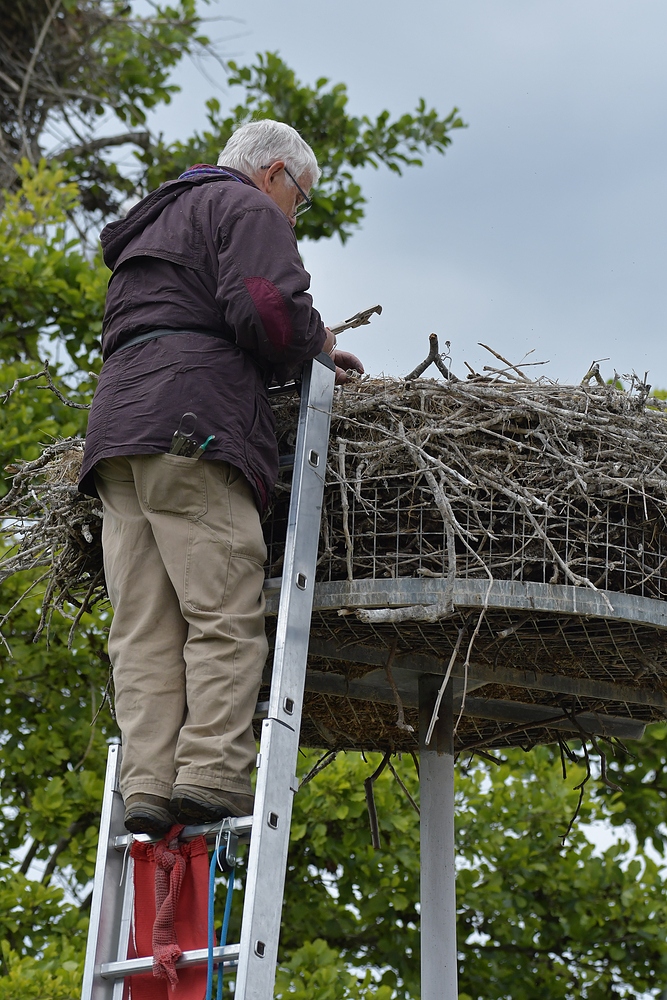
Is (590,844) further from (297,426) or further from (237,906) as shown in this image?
(297,426)

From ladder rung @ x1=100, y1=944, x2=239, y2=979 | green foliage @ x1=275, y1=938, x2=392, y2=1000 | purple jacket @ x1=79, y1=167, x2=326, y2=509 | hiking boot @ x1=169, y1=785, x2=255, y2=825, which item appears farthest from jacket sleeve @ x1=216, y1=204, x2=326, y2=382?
green foliage @ x1=275, y1=938, x2=392, y2=1000

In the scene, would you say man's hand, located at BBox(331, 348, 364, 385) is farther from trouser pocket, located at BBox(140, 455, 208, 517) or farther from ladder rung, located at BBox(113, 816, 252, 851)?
ladder rung, located at BBox(113, 816, 252, 851)

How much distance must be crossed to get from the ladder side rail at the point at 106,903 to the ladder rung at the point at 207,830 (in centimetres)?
4

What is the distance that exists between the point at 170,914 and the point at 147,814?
219mm

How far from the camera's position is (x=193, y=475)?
330cm

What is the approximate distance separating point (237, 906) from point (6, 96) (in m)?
6.35

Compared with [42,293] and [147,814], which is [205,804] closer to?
[147,814]

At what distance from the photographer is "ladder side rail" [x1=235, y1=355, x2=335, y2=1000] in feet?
9.52

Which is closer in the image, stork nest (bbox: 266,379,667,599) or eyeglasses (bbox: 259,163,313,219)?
stork nest (bbox: 266,379,667,599)

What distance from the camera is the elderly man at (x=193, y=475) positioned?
10.5 feet

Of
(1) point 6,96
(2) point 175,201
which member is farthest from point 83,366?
(2) point 175,201

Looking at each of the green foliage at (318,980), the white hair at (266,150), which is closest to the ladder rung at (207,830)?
the white hair at (266,150)

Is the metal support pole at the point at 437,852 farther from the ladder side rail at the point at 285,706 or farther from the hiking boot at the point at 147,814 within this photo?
the hiking boot at the point at 147,814

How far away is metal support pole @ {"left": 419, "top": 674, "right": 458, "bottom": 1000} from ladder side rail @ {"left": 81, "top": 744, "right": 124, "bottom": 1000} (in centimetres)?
103
